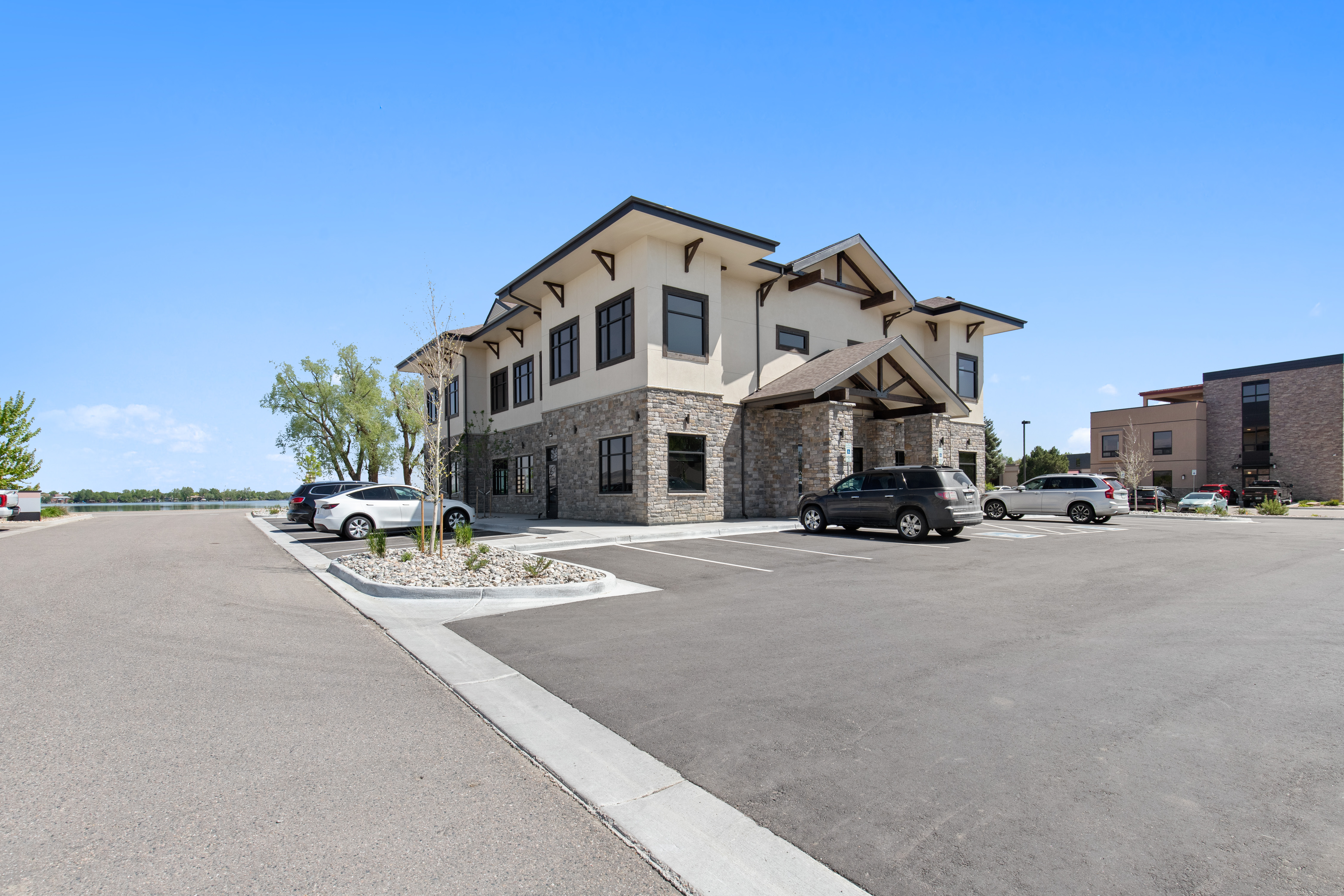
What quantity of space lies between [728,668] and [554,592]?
407cm

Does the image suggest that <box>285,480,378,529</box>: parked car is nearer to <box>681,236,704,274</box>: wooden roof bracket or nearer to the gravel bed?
the gravel bed

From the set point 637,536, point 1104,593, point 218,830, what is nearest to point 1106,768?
point 218,830

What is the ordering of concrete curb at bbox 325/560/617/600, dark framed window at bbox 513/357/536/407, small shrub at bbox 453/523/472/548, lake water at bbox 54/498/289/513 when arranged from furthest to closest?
lake water at bbox 54/498/289/513 < dark framed window at bbox 513/357/536/407 < small shrub at bbox 453/523/472/548 < concrete curb at bbox 325/560/617/600

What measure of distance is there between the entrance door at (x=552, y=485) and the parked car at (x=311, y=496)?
20.7 ft

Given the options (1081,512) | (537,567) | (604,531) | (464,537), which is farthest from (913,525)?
(1081,512)

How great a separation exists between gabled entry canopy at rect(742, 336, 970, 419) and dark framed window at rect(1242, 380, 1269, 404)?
40961 mm

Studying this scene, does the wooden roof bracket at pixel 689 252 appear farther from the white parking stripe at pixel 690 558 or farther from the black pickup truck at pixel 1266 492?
the black pickup truck at pixel 1266 492

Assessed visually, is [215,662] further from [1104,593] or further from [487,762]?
[1104,593]

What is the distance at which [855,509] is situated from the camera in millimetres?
16922

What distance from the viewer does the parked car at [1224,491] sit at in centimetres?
3922

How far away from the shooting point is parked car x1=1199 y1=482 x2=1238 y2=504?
39.2 metres

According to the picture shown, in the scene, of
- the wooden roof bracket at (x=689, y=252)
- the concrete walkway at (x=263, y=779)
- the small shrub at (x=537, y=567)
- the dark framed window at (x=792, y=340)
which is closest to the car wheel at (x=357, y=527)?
the small shrub at (x=537, y=567)

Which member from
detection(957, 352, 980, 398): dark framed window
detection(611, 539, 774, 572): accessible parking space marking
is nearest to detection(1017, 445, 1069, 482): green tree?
detection(957, 352, 980, 398): dark framed window

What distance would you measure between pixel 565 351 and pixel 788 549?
504 inches
